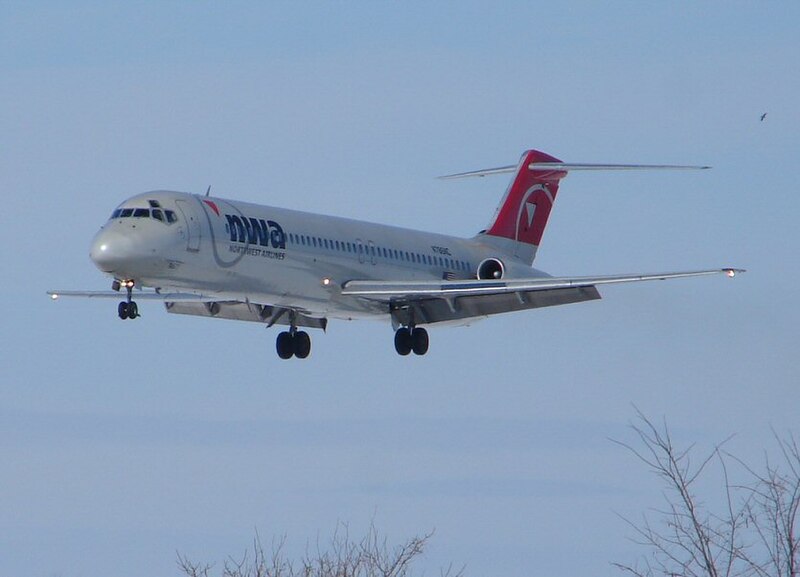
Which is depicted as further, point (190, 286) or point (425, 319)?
point (425, 319)

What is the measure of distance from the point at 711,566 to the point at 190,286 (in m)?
19.8

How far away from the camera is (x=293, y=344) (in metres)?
40.8

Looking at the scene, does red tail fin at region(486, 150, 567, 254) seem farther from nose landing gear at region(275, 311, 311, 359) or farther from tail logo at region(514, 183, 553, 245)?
nose landing gear at region(275, 311, 311, 359)

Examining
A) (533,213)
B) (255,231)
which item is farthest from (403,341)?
(533,213)

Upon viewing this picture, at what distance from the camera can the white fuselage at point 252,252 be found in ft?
109

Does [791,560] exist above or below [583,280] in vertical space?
below

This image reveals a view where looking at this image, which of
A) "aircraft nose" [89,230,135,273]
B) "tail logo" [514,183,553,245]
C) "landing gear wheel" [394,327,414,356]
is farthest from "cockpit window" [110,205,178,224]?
"tail logo" [514,183,553,245]

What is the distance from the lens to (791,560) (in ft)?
51.1

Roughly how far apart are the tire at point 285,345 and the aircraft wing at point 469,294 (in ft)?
9.61

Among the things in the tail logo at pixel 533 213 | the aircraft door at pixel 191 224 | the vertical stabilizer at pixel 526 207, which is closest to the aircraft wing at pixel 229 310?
the aircraft door at pixel 191 224

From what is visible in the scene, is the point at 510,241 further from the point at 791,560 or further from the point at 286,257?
the point at 791,560

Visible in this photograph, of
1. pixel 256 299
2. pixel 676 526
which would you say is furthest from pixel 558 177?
pixel 676 526

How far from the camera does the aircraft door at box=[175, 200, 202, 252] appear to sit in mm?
33875

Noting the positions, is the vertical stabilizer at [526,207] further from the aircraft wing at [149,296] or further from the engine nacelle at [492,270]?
the aircraft wing at [149,296]
